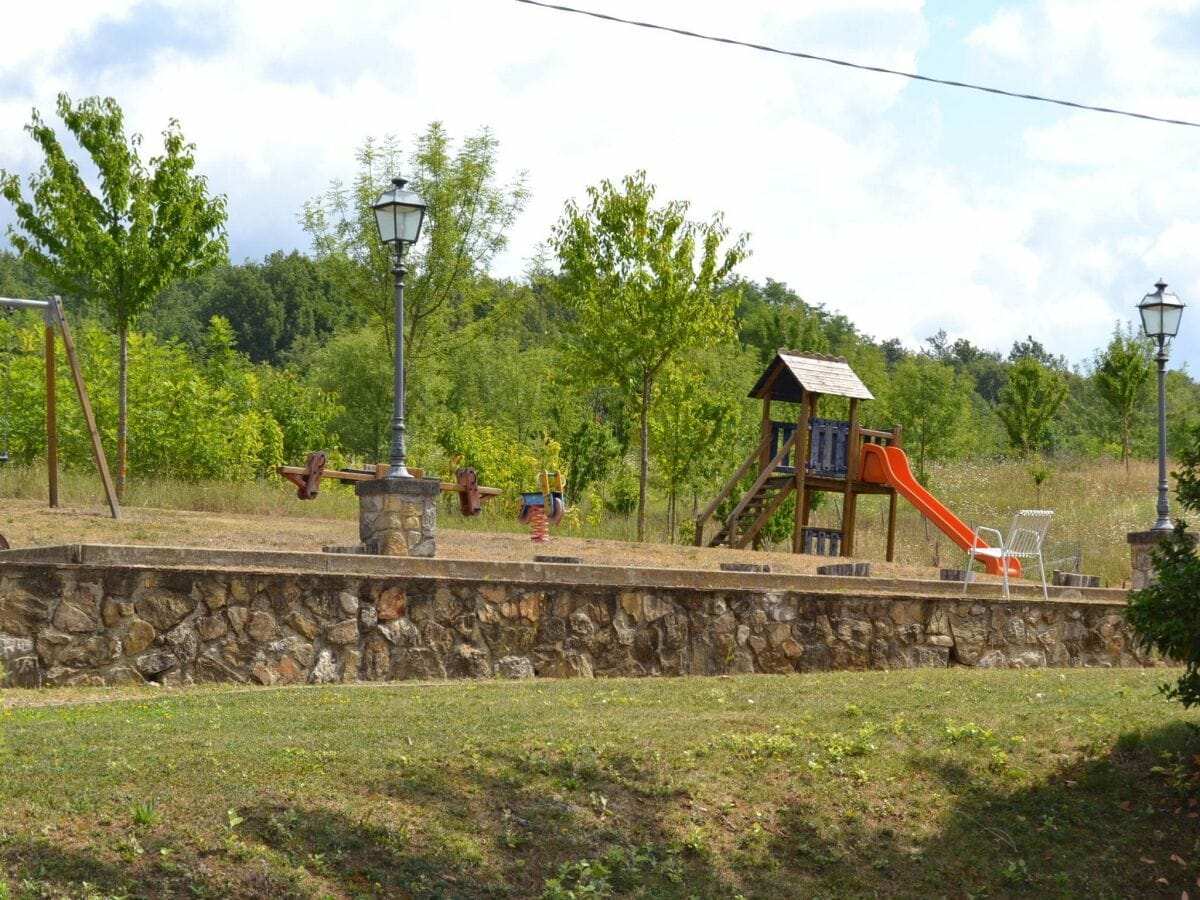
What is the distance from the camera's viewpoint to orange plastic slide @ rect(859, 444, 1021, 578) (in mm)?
21875

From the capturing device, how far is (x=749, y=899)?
6.55 m

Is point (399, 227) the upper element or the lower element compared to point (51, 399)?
upper

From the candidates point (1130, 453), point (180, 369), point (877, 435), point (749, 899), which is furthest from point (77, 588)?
point (1130, 453)

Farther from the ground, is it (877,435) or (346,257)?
(346,257)

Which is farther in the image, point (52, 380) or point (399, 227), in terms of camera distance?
point (52, 380)

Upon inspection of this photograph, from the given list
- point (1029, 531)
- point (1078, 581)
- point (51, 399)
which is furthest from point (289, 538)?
point (1078, 581)

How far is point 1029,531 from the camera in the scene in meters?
14.7

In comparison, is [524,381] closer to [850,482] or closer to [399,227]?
[850,482]

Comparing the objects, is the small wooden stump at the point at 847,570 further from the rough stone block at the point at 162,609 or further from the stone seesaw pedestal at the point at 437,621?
the rough stone block at the point at 162,609

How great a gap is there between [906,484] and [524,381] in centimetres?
2252

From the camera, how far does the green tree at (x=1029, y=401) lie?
A: 43562mm

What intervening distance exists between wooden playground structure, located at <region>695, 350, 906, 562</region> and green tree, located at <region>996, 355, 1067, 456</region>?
20.5m

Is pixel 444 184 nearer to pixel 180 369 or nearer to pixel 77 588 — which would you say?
pixel 180 369

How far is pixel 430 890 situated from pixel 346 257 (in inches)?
963
